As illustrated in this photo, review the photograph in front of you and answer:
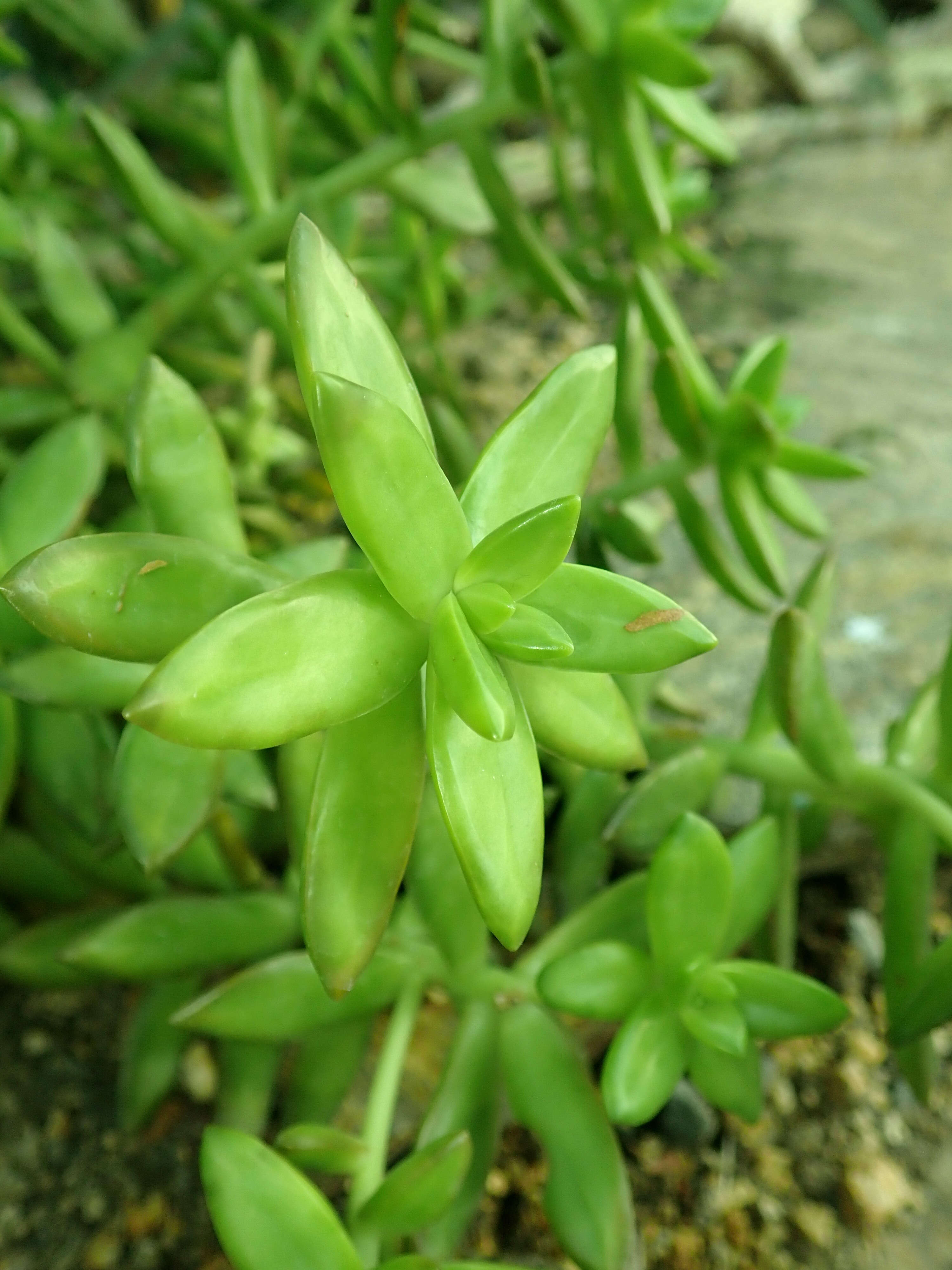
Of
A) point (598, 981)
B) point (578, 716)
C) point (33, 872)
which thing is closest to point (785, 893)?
point (598, 981)

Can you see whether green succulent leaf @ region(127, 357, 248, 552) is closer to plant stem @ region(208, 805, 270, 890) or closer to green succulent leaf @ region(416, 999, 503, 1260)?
plant stem @ region(208, 805, 270, 890)

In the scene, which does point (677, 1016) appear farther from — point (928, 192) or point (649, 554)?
point (928, 192)

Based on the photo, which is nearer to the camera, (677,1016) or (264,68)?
(677,1016)

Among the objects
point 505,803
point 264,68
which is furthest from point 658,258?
point 505,803

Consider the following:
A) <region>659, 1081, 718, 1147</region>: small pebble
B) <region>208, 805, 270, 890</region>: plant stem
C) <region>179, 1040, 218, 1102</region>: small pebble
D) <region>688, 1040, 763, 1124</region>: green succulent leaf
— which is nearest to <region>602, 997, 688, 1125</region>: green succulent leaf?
<region>688, 1040, 763, 1124</region>: green succulent leaf

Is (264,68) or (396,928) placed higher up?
(264,68)

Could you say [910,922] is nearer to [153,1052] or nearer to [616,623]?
[616,623]
